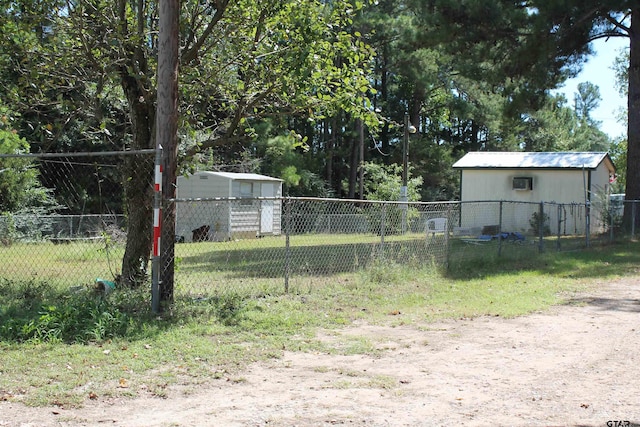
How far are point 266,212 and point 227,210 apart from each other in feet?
8.93

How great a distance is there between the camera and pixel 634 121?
2002 centimetres

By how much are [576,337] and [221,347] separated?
12.8 ft

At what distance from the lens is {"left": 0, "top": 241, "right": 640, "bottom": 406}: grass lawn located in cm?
518

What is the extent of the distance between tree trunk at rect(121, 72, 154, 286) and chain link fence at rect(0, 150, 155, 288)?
0.03 meters

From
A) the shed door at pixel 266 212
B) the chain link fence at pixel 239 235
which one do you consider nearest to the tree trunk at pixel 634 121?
the chain link fence at pixel 239 235

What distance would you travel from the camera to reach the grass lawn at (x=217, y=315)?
17.0ft

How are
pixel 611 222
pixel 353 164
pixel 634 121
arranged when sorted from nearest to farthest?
pixel 611 222 → pixel 634 121 → pixel 353 164

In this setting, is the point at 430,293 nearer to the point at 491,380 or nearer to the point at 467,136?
the point at 491,380

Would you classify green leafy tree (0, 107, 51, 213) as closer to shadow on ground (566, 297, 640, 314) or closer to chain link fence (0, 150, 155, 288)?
chain link fence (0, 150, 155, 288)

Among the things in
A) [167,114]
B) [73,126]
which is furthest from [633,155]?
[73,126]

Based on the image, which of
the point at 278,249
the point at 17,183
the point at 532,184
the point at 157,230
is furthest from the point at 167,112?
the point at 532,184

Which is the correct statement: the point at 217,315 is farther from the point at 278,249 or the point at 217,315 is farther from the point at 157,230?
the point at 278,249

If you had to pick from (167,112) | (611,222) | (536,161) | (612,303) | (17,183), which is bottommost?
(612,303)

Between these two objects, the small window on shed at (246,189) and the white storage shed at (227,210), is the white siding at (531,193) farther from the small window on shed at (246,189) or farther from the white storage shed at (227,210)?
the small window on shed at (246,189)
